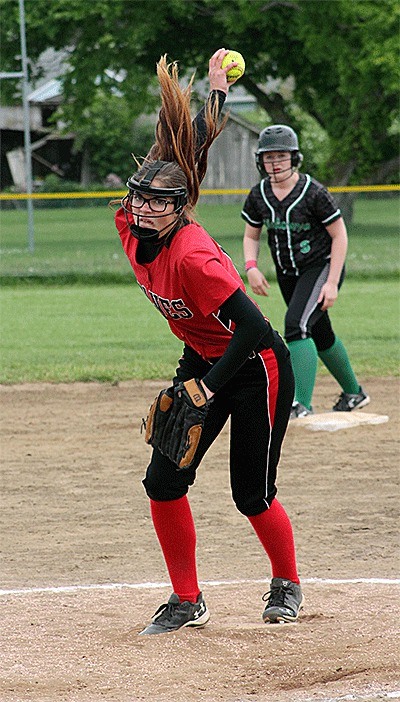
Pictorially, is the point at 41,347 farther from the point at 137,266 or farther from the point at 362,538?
the point at 137,266

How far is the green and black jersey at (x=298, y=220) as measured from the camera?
7461 mm

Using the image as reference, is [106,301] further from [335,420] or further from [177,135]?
[177,135]

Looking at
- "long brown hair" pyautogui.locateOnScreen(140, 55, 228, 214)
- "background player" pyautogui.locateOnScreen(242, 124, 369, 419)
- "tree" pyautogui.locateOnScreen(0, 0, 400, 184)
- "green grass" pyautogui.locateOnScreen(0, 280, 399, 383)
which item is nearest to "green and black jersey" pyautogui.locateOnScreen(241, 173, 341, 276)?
"background player" pyautogui.locateOnScreen(242, 124, 369, 419)

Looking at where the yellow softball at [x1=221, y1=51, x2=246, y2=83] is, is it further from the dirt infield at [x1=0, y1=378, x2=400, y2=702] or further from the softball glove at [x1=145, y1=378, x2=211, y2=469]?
the dirt infield at [x1=0, y1=378, x2=400, y2=702]

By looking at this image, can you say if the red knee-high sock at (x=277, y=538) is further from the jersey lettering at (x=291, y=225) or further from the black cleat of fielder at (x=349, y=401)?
the black cleat of fielder at (x=349, y=401)

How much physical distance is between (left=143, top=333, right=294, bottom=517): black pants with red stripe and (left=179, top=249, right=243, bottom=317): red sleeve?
36 centimetres

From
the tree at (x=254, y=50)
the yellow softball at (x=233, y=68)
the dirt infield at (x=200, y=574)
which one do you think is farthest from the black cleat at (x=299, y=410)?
the tree at (x=254, y=50)

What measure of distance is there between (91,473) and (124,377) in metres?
3.30

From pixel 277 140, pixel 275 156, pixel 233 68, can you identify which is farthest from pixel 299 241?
pixel 233 68

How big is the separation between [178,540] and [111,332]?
28.8ft

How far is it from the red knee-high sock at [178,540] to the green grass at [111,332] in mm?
5935

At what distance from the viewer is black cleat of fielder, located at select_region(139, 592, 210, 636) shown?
402 centimetres

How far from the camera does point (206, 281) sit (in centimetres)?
371

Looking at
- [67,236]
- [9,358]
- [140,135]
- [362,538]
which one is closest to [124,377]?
[9,358]
